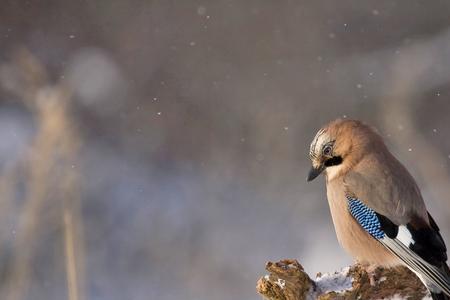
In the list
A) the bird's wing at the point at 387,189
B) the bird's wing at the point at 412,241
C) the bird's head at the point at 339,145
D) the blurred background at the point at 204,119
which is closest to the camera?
the bird's wing at the point at 412,241

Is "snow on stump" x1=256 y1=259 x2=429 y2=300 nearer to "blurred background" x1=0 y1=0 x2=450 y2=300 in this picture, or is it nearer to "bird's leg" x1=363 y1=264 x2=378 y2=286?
"bird's leg" x1=363 y1=264 x2=378 y2=286

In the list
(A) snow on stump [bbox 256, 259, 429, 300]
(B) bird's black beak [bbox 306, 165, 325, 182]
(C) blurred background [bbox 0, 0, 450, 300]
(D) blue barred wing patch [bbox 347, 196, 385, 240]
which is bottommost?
(A) snow on stump [bbox 256, 259, 429, 300]

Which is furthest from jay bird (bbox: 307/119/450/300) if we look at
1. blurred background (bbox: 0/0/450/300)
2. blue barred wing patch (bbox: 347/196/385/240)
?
blurred background (bbox: 0/0/450/300)

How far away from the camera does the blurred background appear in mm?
5238

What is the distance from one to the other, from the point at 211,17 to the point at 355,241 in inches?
186

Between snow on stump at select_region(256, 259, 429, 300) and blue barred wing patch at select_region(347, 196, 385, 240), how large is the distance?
171mm

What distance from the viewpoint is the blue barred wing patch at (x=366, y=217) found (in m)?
2.96

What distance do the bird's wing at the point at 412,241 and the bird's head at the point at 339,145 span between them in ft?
0.43

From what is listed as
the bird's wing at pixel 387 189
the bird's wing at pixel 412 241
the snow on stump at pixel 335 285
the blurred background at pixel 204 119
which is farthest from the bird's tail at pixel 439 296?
the blurred background at pixel 204 119

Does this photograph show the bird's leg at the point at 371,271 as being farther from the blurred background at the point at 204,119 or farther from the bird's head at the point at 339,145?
the blurred background at the point at 204,119

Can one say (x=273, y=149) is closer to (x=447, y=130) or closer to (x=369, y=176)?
(x=447, y=130)

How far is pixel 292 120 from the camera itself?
647 cm

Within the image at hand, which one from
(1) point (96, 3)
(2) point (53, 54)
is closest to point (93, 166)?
(2) point (53, 54)

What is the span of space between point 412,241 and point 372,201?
8.9 inches
